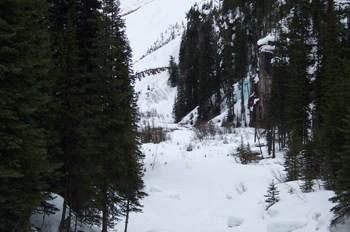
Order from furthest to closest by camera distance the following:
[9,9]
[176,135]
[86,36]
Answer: [176,135] < [86,36] < [9,9]

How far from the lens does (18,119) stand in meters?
4.92

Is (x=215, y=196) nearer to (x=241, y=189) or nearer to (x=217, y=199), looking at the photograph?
(x=217, y=199)

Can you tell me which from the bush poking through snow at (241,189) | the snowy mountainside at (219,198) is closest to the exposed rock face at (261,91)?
the snowy mountainside at (219,198)

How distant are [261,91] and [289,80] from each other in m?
11.0

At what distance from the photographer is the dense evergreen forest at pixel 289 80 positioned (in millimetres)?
12031

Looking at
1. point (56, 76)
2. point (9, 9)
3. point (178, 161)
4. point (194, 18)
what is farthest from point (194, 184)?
point (194, 18)

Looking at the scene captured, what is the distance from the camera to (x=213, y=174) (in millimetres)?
19031

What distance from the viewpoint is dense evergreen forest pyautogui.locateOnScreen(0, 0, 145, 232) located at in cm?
496

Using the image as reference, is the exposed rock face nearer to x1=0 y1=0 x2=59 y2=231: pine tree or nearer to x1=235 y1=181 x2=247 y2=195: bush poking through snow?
x1=235 y1=181 x2=247 y2=195: bush poking through snow

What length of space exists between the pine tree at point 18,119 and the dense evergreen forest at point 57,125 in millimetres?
18

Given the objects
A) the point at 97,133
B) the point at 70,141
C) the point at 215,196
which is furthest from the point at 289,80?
the point at 70,141

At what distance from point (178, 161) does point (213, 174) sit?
3372 millimetres

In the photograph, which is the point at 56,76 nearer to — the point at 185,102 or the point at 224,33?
the point at 185,102

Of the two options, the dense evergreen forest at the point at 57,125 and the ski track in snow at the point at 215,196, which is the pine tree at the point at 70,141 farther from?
the ski track in snow at the point at 215,196
